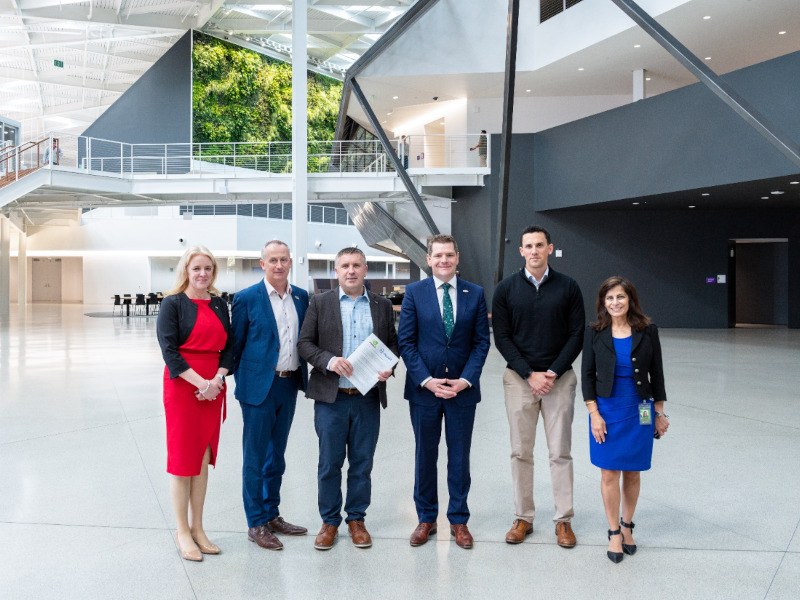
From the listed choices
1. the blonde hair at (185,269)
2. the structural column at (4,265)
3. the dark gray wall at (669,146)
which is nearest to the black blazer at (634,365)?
the blonde hair at (185,269)

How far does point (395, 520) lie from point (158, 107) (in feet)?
112

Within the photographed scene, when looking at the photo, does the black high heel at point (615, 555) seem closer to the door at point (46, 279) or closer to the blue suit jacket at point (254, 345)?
the blue suit jacket at point (254, 345)

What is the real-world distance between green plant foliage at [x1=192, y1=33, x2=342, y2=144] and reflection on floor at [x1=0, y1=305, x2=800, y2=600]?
31.1 meters

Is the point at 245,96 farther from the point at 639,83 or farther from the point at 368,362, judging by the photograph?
the point at 368,362

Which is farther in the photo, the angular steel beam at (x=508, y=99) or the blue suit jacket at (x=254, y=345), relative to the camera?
the angular steel beam at (x=508, y=99)

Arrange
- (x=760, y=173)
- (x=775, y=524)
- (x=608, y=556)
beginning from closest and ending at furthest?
(x=608, y=556)
(x=775, y=524)
(x=760, y=173)

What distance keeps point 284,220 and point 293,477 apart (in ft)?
117

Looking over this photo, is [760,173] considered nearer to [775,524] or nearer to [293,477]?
[775,524]

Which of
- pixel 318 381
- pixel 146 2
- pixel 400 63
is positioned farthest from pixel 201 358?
pixel 146 2

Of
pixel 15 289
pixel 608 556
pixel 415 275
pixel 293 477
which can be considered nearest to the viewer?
pixel 608 556

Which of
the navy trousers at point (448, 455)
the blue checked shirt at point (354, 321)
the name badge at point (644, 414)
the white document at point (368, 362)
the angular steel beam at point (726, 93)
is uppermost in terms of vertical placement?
the angular steel beam at point (726, 93)

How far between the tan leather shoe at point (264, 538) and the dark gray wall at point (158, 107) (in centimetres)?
3332

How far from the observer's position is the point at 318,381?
3764 mm

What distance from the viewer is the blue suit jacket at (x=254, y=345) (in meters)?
3.78
